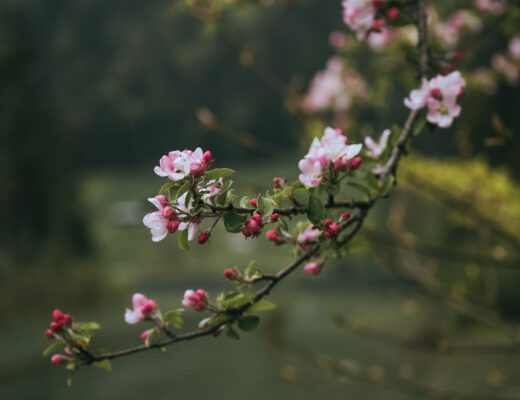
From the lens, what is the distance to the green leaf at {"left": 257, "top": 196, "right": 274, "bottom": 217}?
1.25 metres

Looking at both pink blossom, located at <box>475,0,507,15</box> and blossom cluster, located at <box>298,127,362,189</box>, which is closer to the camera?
blossom cluster, located at <box>298,127,362,189</box>

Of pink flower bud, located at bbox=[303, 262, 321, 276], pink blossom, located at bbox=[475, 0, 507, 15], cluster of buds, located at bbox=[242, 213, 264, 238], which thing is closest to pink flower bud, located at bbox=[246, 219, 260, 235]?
cluster of buds, located at bbox=[242, 213, 264, 238]

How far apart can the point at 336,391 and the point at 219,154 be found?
116ft

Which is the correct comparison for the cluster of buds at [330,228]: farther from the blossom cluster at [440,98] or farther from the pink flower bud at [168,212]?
the blossom cluster at [440,98]

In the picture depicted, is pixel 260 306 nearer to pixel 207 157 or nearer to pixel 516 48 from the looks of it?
pixel 207 157

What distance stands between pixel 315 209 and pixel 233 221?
0.48ft

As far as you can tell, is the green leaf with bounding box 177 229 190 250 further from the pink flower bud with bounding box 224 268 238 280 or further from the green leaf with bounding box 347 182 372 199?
the green leaf with bounding box 347 182 372 199

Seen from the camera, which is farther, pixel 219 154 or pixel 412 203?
pixel 219 154

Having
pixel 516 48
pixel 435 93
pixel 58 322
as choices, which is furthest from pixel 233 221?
pixel 516 48

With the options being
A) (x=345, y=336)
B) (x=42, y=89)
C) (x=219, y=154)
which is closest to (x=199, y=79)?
(x=219, y=154)

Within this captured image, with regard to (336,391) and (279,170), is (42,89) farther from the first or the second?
(279,170)

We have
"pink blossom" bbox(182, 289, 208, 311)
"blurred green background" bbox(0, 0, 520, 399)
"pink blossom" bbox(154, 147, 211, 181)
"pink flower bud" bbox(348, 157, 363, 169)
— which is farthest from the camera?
"blurred green background" bbox(0, 0, 520, 399)

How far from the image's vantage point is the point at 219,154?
46.8 metres

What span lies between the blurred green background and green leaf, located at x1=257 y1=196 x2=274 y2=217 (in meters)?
0.42
